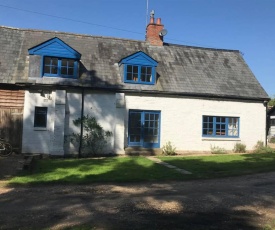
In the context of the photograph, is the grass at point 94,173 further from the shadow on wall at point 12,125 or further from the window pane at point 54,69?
the window pane at point 54,69

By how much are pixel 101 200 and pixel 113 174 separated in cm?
376

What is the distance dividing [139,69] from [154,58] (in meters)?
2.54

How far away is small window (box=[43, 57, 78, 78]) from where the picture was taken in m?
17.9

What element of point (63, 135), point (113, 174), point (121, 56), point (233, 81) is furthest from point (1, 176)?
point (233, 81)

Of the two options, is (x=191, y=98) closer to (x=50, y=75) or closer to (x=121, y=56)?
(x=121, y=56)

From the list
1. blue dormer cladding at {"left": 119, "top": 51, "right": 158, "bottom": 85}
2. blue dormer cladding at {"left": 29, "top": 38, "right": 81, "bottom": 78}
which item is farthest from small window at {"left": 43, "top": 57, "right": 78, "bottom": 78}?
blue dormer cladding at {"left": 119, "top": 51, "right": 158, "bottom": 85}

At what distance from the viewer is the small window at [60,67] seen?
1789cm

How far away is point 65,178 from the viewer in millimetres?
11094

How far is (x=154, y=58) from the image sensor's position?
21484 mm

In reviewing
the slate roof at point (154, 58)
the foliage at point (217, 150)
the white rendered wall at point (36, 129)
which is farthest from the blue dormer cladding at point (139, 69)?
the foliage at point (217, 150)

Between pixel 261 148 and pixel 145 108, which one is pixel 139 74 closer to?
pixel 145 108

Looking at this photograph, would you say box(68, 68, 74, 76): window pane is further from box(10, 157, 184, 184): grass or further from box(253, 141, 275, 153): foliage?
box(253, 141, 275, 153): foliage

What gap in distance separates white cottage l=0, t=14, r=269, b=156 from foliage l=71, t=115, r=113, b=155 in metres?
0.32

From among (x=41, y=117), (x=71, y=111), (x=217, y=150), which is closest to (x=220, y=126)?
(x=217, y=150)
